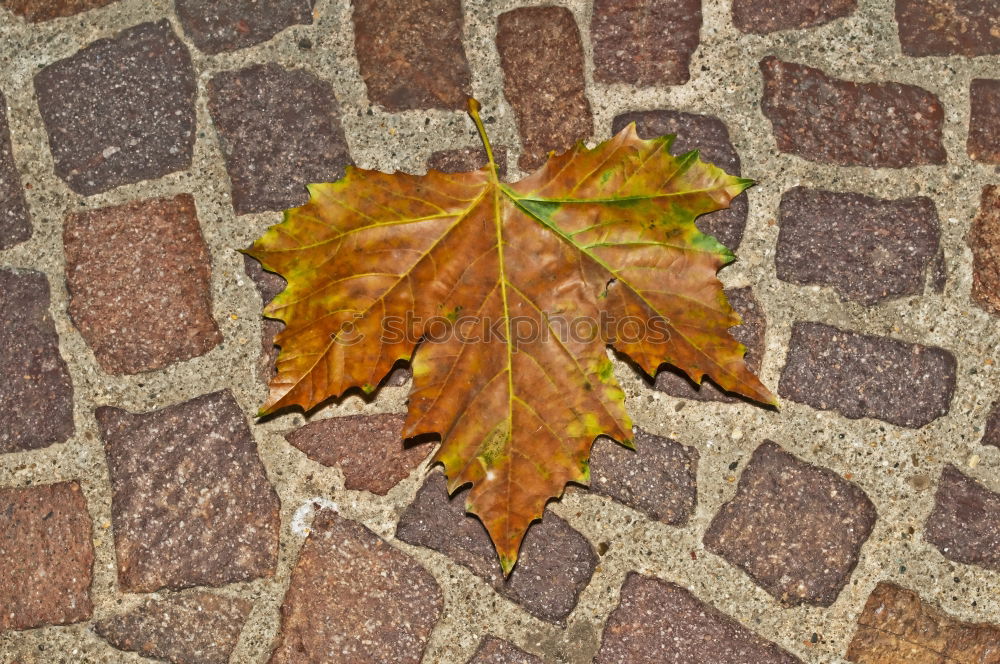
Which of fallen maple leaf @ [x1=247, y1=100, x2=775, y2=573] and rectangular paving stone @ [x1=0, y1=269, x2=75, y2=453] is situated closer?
fallen maple leaf @ [x1=247, y1=100, x2=775, y2=573]

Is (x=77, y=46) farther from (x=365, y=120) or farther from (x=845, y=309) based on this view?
(x=845, y=309)

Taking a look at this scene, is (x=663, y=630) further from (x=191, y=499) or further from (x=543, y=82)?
(x=543, y=82)

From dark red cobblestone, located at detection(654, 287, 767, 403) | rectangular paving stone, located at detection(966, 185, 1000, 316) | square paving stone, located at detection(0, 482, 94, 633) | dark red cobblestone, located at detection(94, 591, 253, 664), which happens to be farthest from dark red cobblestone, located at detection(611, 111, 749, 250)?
square paving stone, located at detection(0, 482, 94, 633)

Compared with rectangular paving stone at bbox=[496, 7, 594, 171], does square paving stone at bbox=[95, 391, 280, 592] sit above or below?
below

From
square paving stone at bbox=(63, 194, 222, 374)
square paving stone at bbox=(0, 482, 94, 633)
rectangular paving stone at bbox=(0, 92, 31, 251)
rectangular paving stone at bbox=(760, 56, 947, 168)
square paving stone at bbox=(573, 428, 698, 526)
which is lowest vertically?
square paving stone at bbox=(0, 482, 94, 633)

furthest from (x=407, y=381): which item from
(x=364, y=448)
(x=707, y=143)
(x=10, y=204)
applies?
(x=10, y=204)

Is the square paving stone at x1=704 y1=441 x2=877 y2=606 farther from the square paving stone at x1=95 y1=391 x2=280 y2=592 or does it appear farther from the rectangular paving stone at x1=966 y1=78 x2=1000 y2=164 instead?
the square paving stone at x1=95 y1=391 x2=280 y2=592
